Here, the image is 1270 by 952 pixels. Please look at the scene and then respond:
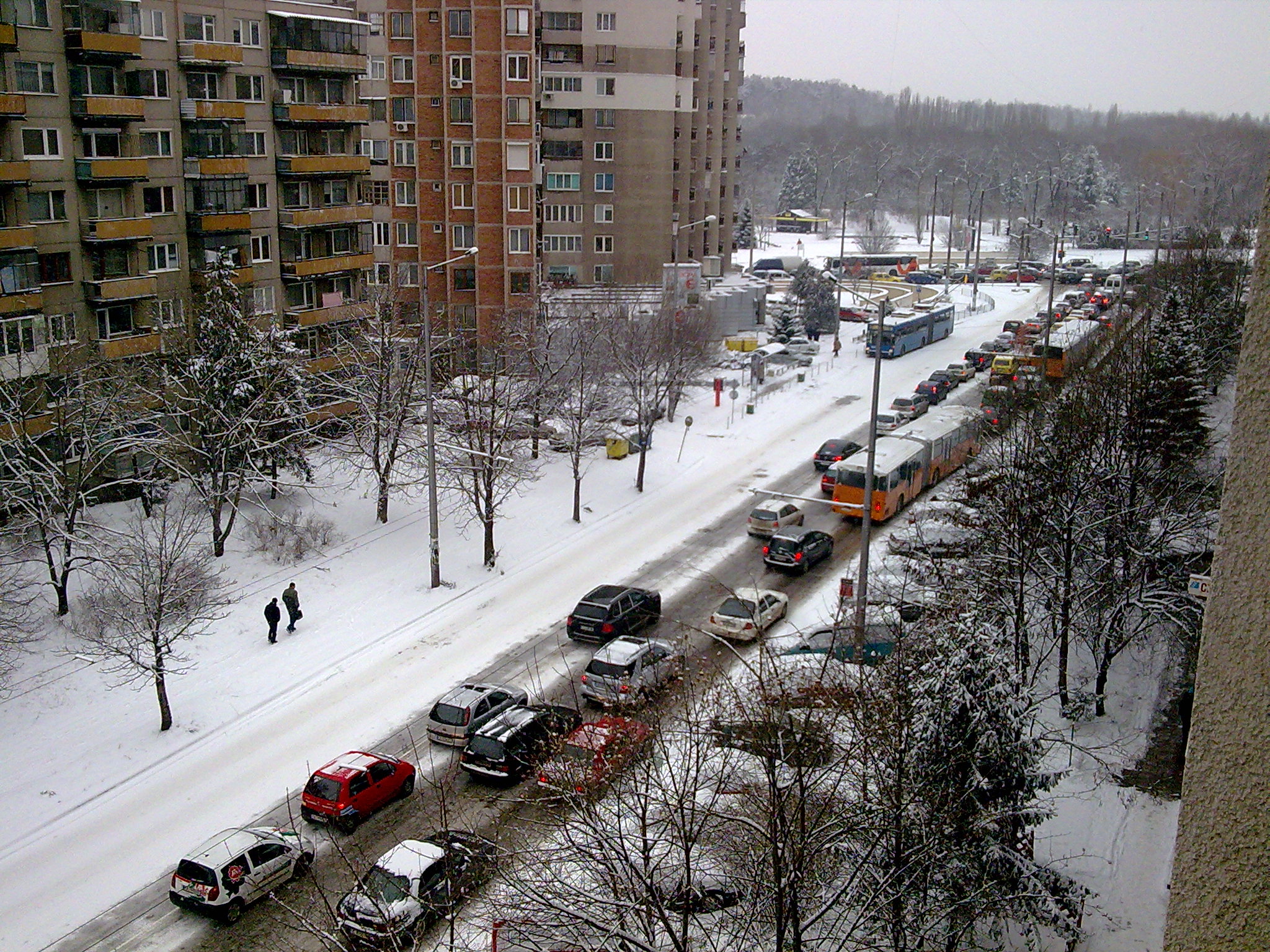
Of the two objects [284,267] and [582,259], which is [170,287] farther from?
[582,259]

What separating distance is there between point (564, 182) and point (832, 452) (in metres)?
29.8

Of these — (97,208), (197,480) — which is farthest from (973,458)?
(97,208)

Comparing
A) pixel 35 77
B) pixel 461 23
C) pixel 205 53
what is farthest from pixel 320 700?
pixel 461 23

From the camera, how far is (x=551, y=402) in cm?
3584

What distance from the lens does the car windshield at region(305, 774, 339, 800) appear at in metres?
17.7

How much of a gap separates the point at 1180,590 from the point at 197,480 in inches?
905

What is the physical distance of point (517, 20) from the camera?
46156mm

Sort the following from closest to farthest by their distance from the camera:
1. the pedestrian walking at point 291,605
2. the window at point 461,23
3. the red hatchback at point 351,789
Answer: the red hatchback at point 351,789 → the pedestrian walking at point 291,605 → the window at point 461,23

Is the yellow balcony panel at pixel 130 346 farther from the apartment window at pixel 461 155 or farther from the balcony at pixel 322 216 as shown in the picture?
the apartment window at pixel 461 155

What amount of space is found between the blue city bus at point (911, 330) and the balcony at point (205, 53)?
3172 cm

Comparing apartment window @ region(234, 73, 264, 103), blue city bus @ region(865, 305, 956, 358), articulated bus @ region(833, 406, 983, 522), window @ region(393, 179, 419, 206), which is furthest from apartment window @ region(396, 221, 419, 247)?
articulated bus @ region(833, 406, 983, 522)

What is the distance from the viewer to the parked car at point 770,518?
103 feet

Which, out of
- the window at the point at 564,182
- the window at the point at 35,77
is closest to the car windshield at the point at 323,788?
the window at the point at 35,77

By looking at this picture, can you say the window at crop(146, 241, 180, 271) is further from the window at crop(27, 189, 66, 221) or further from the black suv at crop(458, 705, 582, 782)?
the black suv at crop(458, 705, 582, 782)
